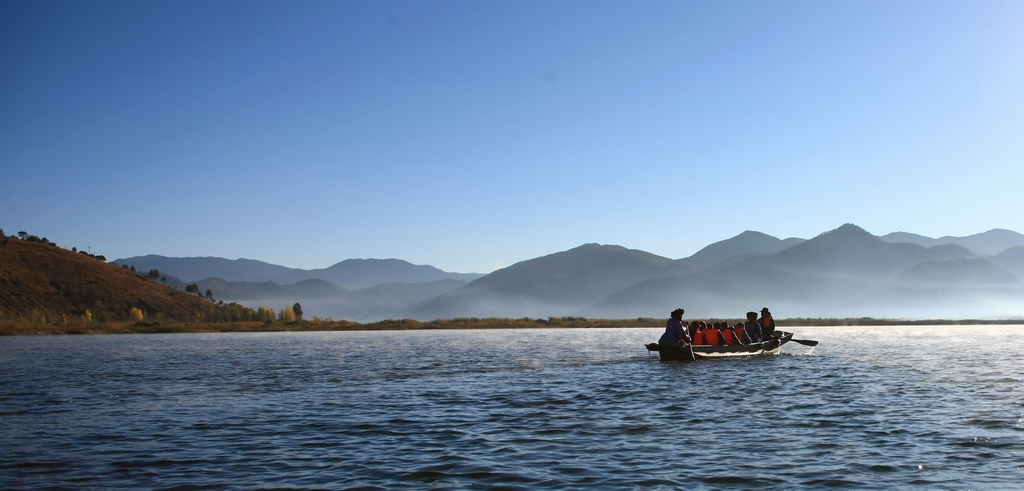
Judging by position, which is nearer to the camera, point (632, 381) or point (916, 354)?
point (632, 381)

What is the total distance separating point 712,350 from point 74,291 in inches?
5986

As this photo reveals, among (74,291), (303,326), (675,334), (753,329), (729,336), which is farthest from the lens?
(74,291)

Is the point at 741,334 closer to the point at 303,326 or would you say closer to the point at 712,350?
the point at 712,350

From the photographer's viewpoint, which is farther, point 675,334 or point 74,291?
point 74,291

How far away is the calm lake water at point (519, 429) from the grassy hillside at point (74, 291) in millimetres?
126024

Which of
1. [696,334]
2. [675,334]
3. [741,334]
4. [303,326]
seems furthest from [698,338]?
[303,326]

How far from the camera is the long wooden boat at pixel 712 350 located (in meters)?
46.5

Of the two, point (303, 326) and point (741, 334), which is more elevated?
point (303, 326)

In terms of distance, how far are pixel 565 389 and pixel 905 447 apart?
15.3m

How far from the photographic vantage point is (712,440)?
19672mm

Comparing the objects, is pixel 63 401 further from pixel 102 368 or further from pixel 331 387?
pixel 102 368

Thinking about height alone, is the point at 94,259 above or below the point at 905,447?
above

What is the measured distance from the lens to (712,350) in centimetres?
4825

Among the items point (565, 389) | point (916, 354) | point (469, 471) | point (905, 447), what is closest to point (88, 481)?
point (469, 471)
